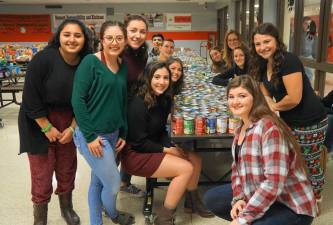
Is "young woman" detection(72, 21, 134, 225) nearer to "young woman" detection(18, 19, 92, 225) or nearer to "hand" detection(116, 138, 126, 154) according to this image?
"hand" detection(116, 138, 126, 154)

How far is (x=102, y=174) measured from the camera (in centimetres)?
206

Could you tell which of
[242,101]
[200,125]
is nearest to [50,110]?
[200,125]

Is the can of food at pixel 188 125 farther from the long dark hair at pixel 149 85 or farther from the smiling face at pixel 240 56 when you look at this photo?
the smiling face at pixel 240 56

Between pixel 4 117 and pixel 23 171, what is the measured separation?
2771 mm

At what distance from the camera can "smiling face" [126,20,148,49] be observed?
7.61ft

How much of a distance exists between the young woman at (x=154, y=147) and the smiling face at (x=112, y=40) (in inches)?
15.1

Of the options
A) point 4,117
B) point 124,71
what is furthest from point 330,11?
point 4,117

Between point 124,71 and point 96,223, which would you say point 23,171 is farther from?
point 124,71

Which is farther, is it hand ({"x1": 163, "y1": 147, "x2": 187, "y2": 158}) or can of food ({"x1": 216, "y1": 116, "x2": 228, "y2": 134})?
hand ({"x1": 163, "y1": 147, "x2": 187, "y2": 158})

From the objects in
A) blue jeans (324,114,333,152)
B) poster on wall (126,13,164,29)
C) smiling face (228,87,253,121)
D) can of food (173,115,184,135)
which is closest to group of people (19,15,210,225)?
can of food (173,115,184,135)

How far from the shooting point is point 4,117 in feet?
19.2

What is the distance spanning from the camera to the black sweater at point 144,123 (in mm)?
2227

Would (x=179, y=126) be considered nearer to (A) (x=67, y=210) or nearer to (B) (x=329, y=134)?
(A) (x=67, y=210)

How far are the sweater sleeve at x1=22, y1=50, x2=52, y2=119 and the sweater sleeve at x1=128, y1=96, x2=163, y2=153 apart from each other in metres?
0.55
